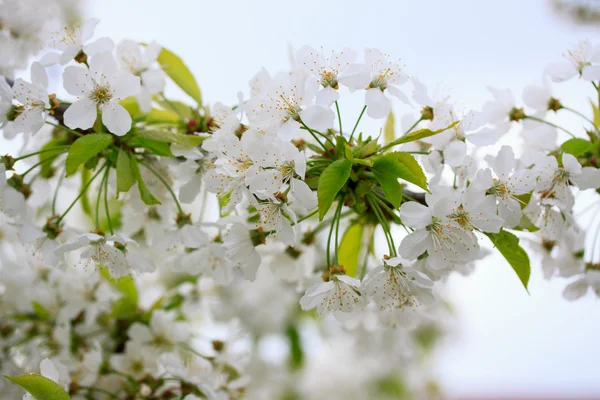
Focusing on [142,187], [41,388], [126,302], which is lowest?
[41,388]

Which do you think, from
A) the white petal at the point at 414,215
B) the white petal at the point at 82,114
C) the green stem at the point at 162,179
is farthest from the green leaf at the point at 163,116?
the white petal at the point at 414,215

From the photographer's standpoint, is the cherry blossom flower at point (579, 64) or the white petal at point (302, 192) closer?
the white petal at point (302, 192)

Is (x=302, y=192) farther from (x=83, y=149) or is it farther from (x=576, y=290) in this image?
(x=576, y=290)

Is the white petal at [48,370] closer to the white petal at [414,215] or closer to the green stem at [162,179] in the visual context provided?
the green stem at [162,179]

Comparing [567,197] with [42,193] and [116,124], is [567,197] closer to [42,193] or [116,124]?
[116,124]

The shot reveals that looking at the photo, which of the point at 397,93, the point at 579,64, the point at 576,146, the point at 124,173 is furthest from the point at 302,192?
the point at 579,64

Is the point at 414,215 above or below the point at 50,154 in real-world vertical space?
above

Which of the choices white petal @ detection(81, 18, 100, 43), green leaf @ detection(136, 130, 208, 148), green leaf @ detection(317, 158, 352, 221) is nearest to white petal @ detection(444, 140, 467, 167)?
green leaf @ detection(317, 158, 352, 221)
